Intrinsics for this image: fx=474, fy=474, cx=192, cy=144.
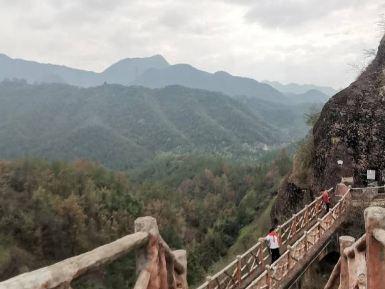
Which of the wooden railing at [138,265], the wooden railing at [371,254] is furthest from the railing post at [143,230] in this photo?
the wooden railing at [371,254]

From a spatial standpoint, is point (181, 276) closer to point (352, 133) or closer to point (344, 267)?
point (344, 267)

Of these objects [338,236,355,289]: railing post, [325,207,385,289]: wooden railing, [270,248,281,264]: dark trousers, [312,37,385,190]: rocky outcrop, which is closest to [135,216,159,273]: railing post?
[325,207,385,289]: wooden railing

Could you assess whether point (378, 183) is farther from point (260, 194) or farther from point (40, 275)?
point (260, 194)

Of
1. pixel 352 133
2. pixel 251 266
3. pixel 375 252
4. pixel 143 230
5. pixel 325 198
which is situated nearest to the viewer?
pixel 143 230

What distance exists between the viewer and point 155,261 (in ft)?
11.8

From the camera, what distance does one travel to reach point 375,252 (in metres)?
3.65

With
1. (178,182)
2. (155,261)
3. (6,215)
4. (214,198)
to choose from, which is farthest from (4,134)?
(155,261)

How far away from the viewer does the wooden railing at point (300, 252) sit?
990 cm

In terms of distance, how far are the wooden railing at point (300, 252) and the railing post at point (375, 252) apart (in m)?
5.78

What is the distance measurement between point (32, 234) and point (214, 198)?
142ft

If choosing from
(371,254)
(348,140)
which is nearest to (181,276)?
(371,254)

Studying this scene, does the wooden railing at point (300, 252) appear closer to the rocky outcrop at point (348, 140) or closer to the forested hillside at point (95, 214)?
the rocky outcrop at point (348, 140)

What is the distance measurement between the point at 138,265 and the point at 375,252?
5.97ft

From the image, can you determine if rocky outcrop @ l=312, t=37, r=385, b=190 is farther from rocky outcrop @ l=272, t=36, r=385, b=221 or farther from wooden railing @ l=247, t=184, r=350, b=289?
wooden railing @ l=247, t=184, r=350, b=289
